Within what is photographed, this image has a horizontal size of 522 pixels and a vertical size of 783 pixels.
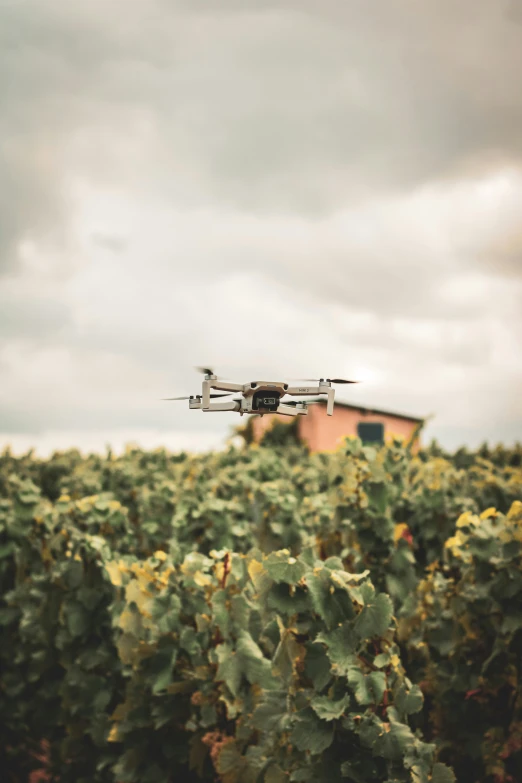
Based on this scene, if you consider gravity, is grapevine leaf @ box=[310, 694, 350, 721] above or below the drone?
below

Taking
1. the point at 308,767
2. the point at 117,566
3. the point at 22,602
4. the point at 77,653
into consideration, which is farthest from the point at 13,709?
the point at 308,767

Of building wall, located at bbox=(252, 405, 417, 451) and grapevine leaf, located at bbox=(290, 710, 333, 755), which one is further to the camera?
building wall, located at bbox=(252, 405, 417, 451)

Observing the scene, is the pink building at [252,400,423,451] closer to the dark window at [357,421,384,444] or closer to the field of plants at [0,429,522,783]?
the dark window at [357,421,384,444]

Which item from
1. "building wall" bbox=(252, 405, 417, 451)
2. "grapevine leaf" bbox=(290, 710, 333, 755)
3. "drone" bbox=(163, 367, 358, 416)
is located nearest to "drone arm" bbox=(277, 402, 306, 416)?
"drone" bbox=(163, 367, 358, 416)

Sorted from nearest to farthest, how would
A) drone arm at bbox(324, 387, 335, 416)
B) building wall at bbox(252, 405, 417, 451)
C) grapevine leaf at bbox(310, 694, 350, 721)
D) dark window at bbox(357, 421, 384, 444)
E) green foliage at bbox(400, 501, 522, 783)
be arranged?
drone arm at bbox(324, 387, 335, 416) → grapevine leaf at bbox(310, 694, 350, 721) → green foliage at bbox(400, 501, 522, 783) → building wall at bbox(252, 405, 417, 451) → dark window at bbox(357, 421, 384, 444)

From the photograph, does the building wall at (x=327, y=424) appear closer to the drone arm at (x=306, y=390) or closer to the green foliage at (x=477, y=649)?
the green foliage at (x=477, y=649)

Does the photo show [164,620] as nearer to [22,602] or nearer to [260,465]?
[22,602]

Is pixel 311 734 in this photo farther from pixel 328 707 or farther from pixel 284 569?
pixel 284 569
